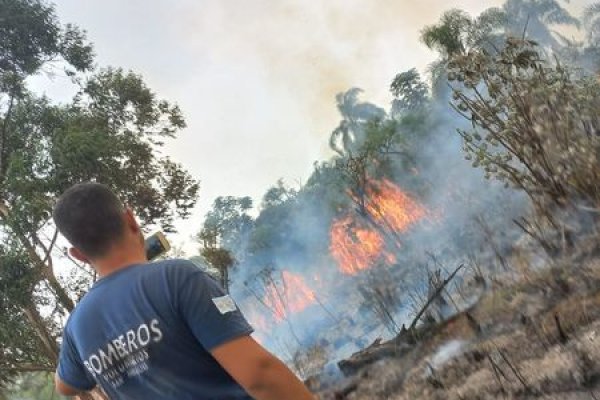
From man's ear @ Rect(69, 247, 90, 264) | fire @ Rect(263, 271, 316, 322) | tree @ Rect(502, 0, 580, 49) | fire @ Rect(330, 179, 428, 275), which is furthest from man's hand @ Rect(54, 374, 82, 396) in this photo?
tree @ Rect(502, 0, 580, 49)

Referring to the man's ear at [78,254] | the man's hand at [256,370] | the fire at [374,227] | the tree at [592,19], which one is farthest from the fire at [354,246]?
the tree at [592,19]

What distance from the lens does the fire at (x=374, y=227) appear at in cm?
3516

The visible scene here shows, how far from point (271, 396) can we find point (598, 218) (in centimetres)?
677

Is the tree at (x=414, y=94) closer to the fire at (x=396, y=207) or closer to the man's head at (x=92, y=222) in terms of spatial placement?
the fire at (x=396, y=207)

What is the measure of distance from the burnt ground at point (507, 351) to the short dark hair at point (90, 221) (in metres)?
3.15

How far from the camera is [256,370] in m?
1.53

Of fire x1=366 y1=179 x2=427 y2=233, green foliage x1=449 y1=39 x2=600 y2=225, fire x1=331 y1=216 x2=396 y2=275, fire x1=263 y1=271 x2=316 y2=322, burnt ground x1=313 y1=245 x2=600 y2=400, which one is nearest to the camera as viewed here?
burnt ground x1=313 y1=245 x2=600 y2=400

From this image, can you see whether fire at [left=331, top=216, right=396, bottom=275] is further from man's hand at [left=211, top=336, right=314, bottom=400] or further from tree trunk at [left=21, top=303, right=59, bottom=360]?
man's hand at [left=211, top=336, right=314, bottom=400]

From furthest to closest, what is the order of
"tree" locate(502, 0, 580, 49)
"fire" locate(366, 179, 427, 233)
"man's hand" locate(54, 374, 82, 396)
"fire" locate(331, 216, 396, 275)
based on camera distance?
"tree" locate(502, 0, 580, 49), "fire" locate(331, 216, 396, 275), "fire" locate(366, 179, 427, 233), "man's hand" locate(54, 374, 82, 396)

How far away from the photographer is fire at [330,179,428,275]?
3516cm

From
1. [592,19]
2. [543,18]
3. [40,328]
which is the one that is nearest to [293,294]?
[543,18]

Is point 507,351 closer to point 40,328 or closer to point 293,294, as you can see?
point 40,328

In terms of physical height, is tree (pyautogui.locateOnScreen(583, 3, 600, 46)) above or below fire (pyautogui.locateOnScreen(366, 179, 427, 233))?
above

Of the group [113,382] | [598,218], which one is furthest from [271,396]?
[598,218]
